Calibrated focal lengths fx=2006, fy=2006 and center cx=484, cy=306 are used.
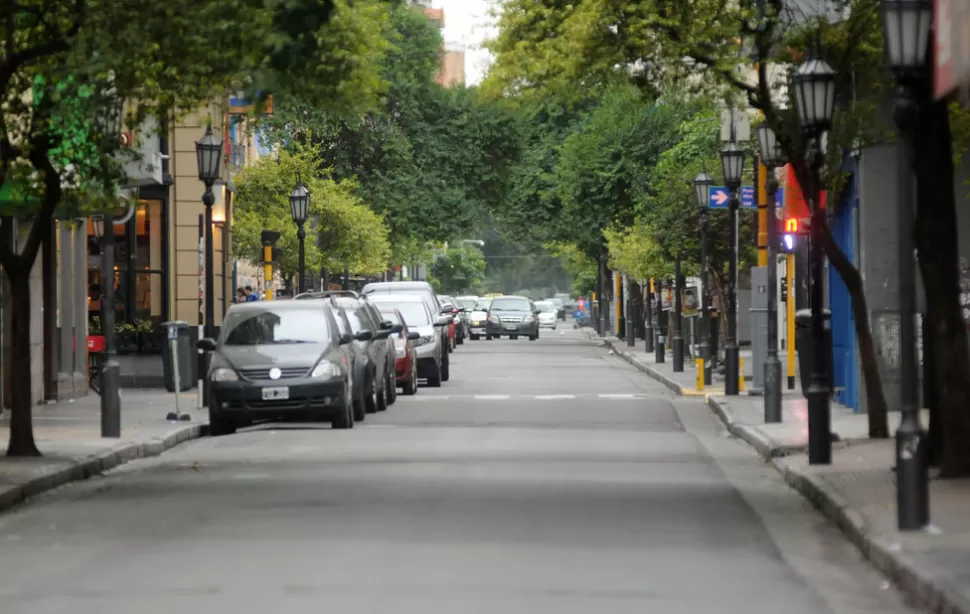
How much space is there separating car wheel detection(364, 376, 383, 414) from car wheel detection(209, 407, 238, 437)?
3.43 metres

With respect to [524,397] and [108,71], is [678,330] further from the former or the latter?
[108,71]

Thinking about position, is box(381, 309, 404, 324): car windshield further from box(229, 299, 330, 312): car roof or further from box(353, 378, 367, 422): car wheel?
box(229, 299, 330, 312): car roof

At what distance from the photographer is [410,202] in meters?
66.4

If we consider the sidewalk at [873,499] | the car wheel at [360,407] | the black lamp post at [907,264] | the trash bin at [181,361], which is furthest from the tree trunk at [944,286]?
the trash bin at [181,361]

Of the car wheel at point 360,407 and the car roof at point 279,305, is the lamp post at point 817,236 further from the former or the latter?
the car wheel at point 360,407

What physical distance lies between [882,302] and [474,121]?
43.0 meters

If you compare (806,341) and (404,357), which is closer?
(806,341)

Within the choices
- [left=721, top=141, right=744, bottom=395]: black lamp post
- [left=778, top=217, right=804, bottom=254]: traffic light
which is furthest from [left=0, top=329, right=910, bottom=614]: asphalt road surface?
[left=721, top=141, right=744, bottom=395]: black lamp post

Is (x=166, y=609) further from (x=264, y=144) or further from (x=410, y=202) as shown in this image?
(x=410, y=202)

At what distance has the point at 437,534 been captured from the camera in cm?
1350

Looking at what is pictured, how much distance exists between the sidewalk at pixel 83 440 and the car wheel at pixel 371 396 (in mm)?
2404

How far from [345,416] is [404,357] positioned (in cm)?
943

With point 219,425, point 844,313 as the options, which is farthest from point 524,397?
point 219,425

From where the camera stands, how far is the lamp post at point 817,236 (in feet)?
59.8
